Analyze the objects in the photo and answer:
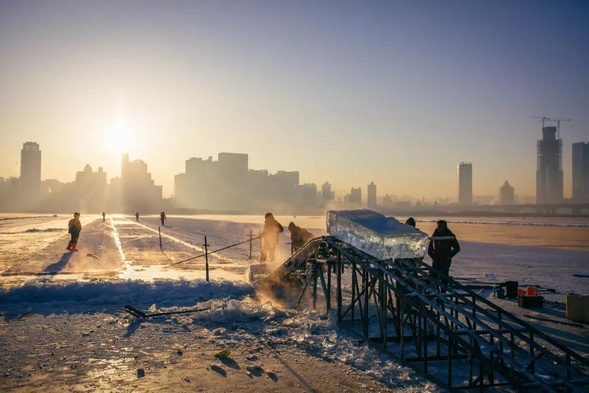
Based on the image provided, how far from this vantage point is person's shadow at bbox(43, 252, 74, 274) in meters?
20.2

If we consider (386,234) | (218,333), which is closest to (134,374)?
(218,333)

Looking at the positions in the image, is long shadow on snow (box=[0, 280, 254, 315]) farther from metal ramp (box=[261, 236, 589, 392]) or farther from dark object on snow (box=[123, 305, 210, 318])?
metal ramp (box=[261, 236, 589, 392])

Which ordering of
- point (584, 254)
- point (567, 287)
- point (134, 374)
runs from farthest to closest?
point (584, 254) < point (567, 287) < point (134, 374)

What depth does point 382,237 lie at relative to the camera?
30.5ft

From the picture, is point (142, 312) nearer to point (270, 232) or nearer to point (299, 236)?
point (299, 236)

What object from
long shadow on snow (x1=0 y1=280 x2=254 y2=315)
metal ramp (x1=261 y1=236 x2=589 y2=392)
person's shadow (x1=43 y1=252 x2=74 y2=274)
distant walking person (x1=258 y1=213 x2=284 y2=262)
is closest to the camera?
metal ramp (x1=261 y1=236 x2=589 y2=392)

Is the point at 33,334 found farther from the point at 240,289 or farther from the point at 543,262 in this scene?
the point at 543,262

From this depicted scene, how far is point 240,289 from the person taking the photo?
15539 mm

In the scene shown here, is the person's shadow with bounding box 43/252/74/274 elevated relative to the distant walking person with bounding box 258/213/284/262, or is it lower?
lower

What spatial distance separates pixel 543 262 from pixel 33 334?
79.8 feet

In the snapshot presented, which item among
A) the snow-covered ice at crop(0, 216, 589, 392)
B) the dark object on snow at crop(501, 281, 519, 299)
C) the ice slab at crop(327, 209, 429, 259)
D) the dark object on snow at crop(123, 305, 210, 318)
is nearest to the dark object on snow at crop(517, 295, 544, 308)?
the snow-covered ice at crop(0, 216, 589, 392)

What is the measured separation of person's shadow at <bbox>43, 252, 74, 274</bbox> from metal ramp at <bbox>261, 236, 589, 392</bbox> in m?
11.8

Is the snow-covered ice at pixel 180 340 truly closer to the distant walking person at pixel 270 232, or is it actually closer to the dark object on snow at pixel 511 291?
the dark object on snow at pixel 511 291

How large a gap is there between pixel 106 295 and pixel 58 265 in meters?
10.1
